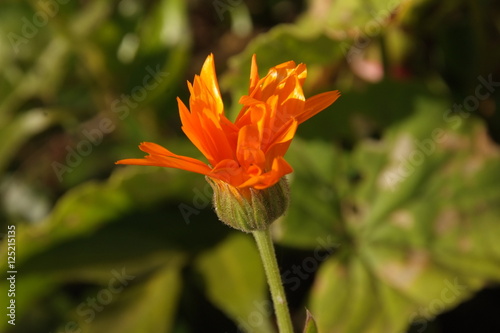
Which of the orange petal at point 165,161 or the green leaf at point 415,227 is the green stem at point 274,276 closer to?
the orange petal at point 165,161

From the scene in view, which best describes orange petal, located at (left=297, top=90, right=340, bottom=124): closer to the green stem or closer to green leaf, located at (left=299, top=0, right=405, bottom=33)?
the green stem

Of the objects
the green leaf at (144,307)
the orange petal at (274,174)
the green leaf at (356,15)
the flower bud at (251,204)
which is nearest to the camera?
the orange petal at (274,174)

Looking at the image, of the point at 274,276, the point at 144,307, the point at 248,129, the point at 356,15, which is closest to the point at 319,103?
the point at 248,129

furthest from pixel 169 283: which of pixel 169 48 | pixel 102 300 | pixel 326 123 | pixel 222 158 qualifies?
pixel 222 158

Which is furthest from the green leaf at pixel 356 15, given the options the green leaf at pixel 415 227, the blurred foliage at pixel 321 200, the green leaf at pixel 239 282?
the green leaf at pixel 239 282

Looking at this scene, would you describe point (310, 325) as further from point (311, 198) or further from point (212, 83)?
point (311, 198)

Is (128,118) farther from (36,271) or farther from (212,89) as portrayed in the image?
(212,89)
